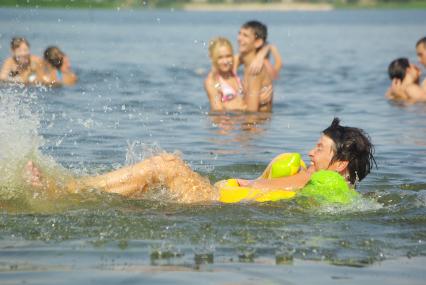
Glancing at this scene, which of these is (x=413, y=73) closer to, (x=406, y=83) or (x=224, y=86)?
(x=406, y=83)

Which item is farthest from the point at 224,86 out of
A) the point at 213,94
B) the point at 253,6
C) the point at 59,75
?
the point at 253,6

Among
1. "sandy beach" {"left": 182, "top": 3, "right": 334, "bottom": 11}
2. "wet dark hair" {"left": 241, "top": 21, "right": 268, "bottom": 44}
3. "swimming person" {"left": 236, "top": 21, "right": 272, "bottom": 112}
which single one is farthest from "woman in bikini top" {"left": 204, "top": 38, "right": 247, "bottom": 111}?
"sandy beach" {"left": 182, "top": 3, "right": 334, "bottom": 11}

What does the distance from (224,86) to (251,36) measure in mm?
903

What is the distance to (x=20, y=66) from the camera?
17.6 metres

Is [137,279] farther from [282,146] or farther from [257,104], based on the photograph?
[257,104]

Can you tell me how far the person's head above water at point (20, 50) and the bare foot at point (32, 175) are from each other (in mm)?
10490

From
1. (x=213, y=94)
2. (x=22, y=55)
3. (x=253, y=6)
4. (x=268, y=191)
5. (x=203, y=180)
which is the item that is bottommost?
(x=268, y=191)

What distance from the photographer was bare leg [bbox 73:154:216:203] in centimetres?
772

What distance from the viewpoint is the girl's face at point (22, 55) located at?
1765 centimetres

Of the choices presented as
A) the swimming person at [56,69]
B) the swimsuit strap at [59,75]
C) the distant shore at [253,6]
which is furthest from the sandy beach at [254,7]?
the swimsuit strap at [59,75]

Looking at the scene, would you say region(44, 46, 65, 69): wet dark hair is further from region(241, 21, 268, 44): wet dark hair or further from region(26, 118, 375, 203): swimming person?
region(26, 118, 375, 203): swimming person

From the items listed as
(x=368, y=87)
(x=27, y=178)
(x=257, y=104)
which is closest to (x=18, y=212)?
(x=27, y=178)

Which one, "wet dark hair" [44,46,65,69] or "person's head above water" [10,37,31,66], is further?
"wet dark hair" [44,46,65,69]

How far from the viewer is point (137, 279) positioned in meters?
5.81
